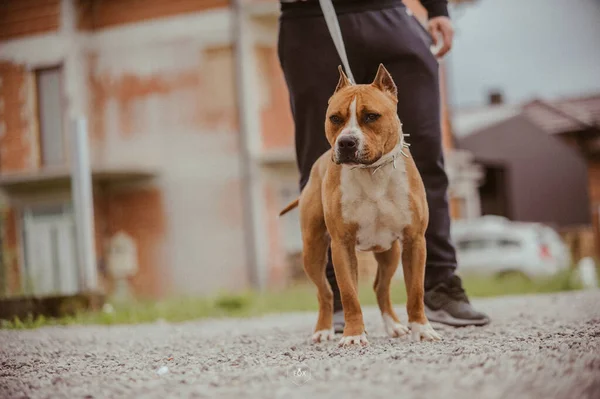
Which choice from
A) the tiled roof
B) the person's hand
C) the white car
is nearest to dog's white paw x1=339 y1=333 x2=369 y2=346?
the person's hand

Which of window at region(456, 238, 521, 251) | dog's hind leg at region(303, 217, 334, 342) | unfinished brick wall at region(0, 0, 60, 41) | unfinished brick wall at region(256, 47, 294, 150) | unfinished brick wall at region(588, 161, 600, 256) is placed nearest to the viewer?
dog's hind leg at region(303, 217, 334, 342)

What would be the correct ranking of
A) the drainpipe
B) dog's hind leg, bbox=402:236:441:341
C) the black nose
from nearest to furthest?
the black nose, dog's hind leg, bbox=402:236:441:341, the drainpipe

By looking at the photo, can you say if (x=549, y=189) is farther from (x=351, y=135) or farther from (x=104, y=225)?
(x=351, y=135)

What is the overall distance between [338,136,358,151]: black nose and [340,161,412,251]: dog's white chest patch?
0.69ft

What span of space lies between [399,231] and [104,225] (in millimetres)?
12874

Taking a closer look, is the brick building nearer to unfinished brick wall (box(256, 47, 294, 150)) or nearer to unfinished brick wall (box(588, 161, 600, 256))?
unfinished brick wall (box(256, 47, 294, 150))

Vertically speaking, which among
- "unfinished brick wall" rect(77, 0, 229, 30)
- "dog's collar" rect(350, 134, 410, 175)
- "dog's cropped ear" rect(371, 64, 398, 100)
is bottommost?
"dog's collar" rect(350, 134, 410, 175)

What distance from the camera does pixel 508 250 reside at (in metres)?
14.9

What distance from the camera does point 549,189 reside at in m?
28.6

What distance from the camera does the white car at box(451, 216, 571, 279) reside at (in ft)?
47.4

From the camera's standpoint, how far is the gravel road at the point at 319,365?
6.37ft

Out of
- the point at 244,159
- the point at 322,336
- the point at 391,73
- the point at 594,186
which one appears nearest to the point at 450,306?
the point at 322,336

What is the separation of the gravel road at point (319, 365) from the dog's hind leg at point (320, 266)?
0.12 meters

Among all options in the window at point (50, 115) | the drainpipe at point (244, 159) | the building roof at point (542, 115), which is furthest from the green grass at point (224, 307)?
the building roof at point (542, 115)
